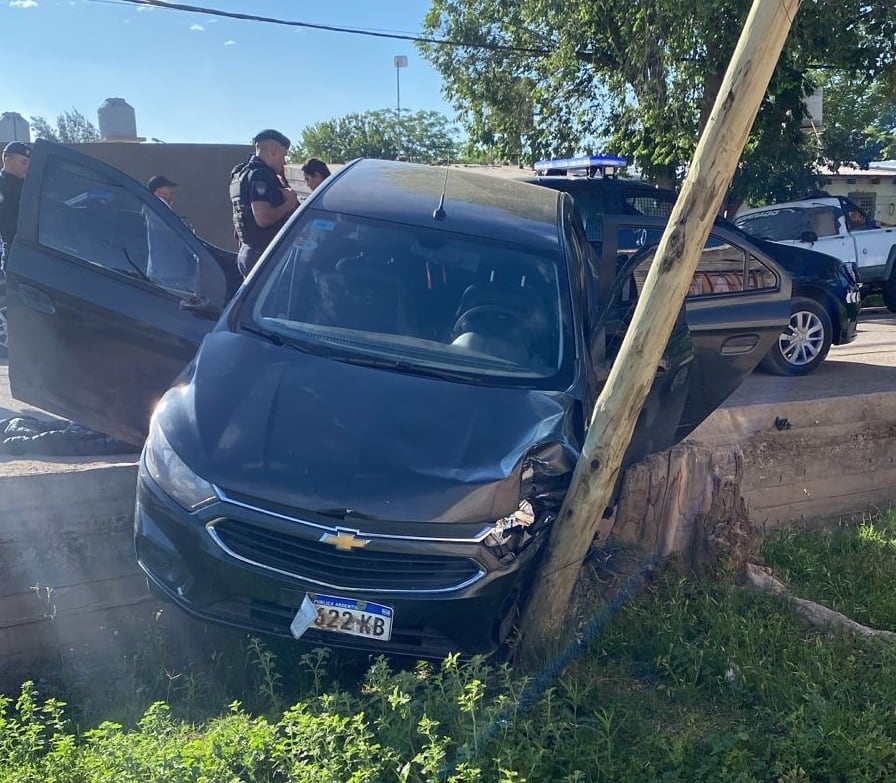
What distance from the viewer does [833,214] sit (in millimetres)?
13203

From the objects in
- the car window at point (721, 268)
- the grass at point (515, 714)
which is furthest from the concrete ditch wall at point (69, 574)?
the car window at point (721, 268)

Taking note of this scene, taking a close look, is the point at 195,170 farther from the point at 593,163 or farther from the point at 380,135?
the point at 380,135

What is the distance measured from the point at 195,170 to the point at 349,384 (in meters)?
13.8

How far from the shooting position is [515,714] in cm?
329

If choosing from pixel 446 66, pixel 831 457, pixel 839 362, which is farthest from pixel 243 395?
pixel 446 66

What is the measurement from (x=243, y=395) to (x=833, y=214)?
11.6 meters

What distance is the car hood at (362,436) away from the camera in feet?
11.0

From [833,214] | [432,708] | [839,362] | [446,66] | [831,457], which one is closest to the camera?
[432,708]

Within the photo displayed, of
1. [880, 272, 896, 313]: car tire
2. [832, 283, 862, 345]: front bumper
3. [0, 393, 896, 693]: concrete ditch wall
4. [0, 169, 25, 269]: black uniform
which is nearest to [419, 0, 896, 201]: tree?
[880, 272, 896, 313]: car tire

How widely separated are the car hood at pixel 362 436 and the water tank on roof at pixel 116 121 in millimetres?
15639

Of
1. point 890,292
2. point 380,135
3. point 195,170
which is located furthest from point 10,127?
point 380,135

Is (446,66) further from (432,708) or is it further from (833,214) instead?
(432,708)

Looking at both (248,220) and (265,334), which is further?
(248,220)

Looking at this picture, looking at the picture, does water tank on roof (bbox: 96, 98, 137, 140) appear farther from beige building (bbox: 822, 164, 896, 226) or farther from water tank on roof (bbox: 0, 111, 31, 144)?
beige building (bbox: 822, 164, 896, 226)
